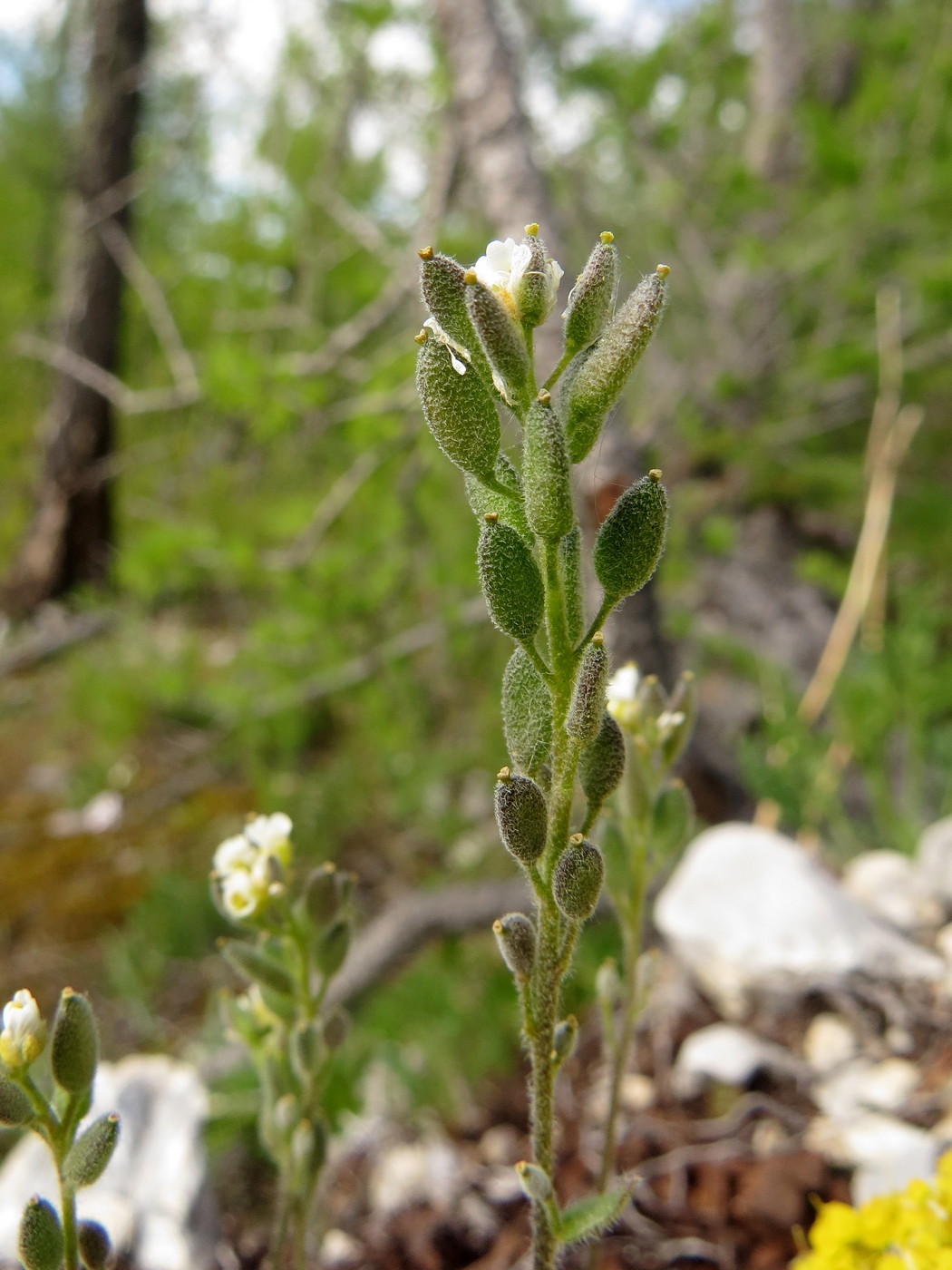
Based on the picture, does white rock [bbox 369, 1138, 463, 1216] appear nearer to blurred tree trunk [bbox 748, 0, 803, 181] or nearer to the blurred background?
the blurred background

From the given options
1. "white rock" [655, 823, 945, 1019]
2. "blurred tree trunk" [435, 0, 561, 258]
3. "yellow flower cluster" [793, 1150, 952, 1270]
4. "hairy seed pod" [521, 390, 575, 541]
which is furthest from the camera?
"blurred tree trunk" [435, 0, 561, 258]

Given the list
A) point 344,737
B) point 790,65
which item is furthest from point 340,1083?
point 790,65

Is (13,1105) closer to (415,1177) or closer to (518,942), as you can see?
(518,942)

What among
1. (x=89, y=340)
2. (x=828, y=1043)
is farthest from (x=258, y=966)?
(x=89, y=340)

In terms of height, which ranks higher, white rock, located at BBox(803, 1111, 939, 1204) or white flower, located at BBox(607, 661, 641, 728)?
white flower, located at BBox(607, 661, 641, 728)

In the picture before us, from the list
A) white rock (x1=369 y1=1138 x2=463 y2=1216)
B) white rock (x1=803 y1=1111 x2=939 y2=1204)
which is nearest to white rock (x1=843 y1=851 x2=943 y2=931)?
white rock (x1=803 y1=1111 x2=939 y2=1204)

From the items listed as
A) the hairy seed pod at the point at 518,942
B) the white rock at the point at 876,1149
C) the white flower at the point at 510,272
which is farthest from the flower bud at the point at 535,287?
the white rock at the point at 876,1149

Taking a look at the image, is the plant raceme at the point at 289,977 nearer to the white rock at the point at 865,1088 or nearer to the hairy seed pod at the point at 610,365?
the hairy seed pod at the point at 610,365
